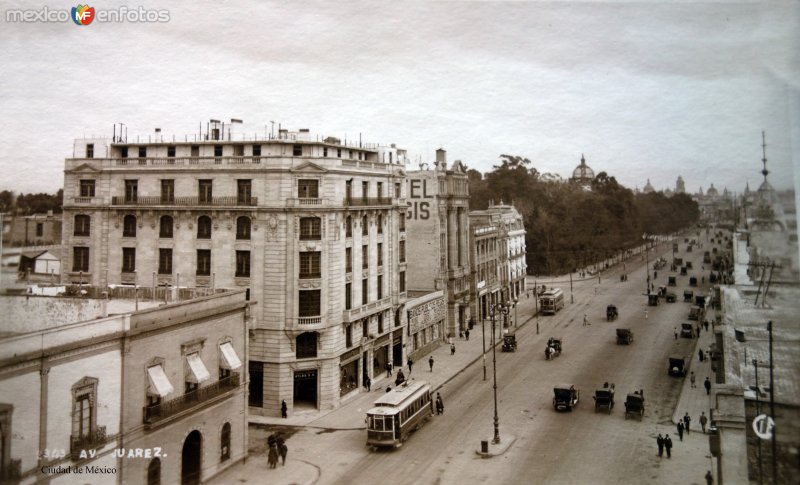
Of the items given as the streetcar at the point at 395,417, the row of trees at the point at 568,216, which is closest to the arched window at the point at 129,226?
the streetcar at the point at 395,417

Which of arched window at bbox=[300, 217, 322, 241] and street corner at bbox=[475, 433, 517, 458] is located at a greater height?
arched window at bbox=[300, 217, 322, 241]

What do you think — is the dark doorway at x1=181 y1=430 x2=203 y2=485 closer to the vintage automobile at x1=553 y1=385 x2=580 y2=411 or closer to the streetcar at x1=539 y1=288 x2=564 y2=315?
the vintage automobile at x1=553 y1=385 x2=580 y2=411

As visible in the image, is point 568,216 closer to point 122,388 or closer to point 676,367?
point 676,367

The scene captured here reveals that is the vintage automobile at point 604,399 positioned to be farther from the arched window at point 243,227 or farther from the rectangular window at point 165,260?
the rectangular window at point 165,260

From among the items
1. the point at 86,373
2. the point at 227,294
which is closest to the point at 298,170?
the point at 227,294

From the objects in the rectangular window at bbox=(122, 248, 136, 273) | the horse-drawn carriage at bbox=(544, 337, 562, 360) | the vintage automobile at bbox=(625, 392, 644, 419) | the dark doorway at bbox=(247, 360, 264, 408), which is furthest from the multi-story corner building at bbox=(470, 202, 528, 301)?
the rectangular window at bbox=(122, 248, 136, 273)

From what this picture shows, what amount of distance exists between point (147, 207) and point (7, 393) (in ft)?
50.3

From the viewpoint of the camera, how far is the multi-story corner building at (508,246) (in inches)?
2140

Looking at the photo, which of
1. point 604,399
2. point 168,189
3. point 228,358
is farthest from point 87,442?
point 604,399

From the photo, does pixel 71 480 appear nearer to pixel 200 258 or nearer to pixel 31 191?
pixel 31 191

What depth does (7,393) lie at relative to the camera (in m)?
12.6

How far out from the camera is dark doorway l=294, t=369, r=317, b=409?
1065 inches

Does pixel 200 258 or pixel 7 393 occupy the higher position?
pixel 200 258

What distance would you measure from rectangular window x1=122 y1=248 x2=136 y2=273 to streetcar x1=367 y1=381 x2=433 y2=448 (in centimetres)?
1281
